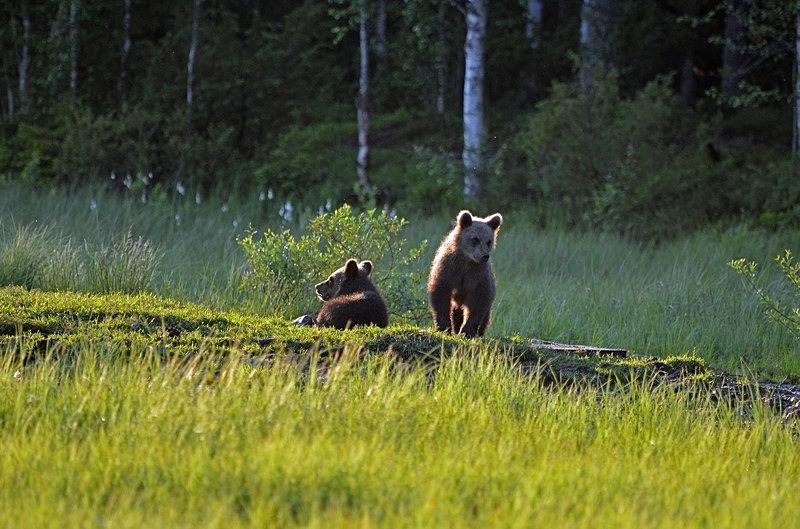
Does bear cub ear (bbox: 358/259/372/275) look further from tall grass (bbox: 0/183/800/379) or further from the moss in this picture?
tall grass (bbox: 0/183/800/379)

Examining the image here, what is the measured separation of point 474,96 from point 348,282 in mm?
13014

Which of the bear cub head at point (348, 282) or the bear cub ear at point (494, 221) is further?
the bear cub ear at point (494, 221)

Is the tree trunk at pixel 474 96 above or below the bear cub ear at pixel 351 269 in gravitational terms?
above

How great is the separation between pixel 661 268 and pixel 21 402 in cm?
1064

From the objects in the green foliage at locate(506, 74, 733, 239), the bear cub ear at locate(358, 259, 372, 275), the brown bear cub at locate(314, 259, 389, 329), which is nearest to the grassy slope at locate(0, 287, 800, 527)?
the brown bear cub at locate(314, 259, 389, 329)

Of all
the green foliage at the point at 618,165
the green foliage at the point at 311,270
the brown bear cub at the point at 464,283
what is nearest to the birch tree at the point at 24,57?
the green foliage at the point at 618,165

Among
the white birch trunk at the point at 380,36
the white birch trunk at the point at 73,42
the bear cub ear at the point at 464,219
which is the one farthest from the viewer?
the white birch trunk at the point at 380,36

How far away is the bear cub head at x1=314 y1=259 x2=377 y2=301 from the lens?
10.3 metres

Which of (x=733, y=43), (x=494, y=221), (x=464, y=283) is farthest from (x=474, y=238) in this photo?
(x=733, y=43)

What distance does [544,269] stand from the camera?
16.3m

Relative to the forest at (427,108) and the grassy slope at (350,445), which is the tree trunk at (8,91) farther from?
the grassy slope at (350,445)

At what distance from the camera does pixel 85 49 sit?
1126 inches

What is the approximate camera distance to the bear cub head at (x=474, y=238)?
31.9 feet

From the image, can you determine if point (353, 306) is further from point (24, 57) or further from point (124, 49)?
point (24, 57)
